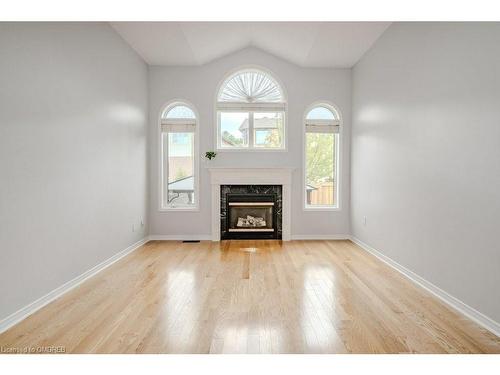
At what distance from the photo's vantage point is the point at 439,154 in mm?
2984

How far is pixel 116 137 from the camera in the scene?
4.16 m

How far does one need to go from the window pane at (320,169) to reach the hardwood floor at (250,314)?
6.00 feet

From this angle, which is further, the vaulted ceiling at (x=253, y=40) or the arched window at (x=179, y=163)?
the arched window at (x=179, y=163)

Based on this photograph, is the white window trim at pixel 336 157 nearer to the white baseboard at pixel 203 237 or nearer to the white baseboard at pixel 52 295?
the white baseboard at pixel 203 237

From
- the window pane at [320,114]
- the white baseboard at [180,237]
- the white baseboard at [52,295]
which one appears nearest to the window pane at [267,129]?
the window pane at [320,114]

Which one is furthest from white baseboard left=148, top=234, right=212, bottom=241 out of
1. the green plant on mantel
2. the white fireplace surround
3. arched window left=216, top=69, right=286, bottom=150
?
arched window left=216, top=69, right=286, bottom=150

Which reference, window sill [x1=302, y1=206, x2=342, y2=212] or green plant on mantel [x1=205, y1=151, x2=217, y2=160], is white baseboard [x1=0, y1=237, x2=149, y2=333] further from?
window sill [x1=302, y1=206, x2=342, y2=212]

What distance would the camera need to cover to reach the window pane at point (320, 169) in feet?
18.7

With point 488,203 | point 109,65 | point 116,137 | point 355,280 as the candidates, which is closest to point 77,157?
point 116,137

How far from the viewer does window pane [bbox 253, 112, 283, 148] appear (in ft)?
18.6

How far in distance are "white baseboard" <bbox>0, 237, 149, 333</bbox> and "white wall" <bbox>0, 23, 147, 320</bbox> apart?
1.9 inches

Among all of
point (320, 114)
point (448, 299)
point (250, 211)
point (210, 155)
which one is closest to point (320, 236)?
→ point (250, 211)
